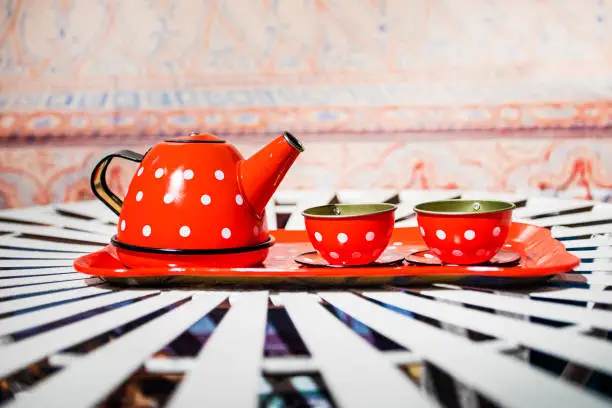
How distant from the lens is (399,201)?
3.01 ft

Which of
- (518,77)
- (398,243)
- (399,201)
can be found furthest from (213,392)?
(518,77)

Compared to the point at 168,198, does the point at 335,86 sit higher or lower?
higher

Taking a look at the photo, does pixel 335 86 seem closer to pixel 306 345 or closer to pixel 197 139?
pixel 197 139

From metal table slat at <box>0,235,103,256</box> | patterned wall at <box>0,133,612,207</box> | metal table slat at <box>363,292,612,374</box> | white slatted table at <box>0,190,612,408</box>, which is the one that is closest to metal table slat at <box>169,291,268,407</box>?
white slatted table at <box>0,190,612,408</box>

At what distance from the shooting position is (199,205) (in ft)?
1.61

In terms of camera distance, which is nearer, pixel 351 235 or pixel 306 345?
pixel 306 345

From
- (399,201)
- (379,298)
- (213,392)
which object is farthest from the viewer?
(399,201)

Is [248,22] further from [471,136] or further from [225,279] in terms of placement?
[225,279]

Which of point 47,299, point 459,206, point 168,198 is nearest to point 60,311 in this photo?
point 47,299

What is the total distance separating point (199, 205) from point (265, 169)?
67 mm

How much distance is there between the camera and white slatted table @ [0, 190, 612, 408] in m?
0.25

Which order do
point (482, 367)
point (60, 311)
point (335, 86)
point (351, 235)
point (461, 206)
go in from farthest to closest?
point (335, 86)
point (461, 206)
point (351, 235)
point (60, 311)
point (482, 367)

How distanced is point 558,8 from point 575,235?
3.32 feet

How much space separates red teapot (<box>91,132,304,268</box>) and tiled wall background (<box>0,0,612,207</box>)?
98 cm
